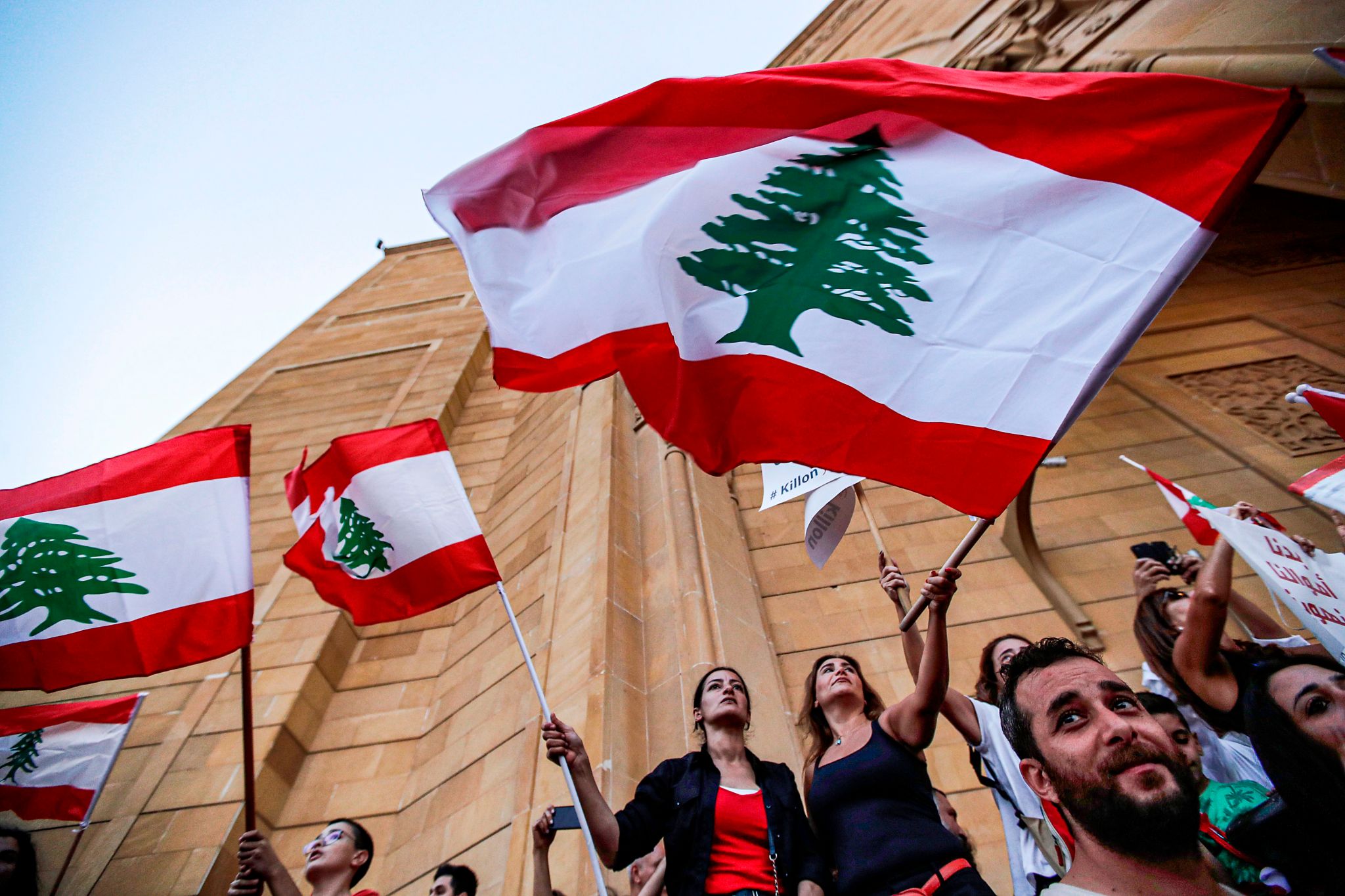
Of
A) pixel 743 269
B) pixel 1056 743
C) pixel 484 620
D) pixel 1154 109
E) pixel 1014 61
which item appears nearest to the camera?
pixel 1056 743

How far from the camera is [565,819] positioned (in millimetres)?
2348

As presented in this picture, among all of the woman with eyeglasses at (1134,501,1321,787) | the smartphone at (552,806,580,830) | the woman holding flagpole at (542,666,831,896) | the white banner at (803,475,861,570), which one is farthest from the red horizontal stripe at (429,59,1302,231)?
the smartphone at (552,806,580,830)

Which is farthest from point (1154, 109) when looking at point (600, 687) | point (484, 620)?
point (484, 620)

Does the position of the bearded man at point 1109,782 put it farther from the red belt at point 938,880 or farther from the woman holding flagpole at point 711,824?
the woman holding flagpole at point 711,824

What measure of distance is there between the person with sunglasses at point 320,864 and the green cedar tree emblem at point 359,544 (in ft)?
4.05

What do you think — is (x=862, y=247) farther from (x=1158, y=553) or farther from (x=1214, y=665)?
(x=1158, y=553)

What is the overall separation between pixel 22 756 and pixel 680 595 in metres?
3.64

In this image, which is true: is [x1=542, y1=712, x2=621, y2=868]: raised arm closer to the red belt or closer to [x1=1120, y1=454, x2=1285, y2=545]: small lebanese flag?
the red belt

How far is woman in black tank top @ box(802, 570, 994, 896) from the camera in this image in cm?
213

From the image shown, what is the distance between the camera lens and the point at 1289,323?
7.46 metres

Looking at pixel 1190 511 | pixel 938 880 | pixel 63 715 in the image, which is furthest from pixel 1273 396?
pixel 63 715

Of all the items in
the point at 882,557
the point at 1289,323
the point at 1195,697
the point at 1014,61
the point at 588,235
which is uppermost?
the point at 1014,61

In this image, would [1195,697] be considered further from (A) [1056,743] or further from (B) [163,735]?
(B) [163,735]

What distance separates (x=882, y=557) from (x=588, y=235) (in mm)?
1601
